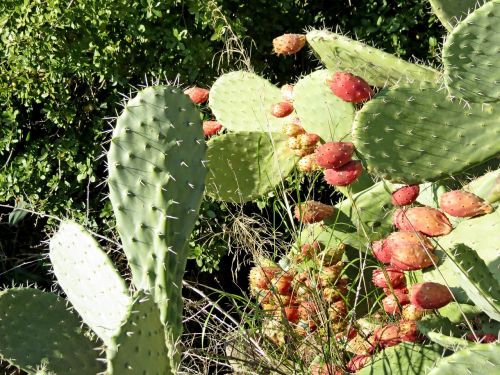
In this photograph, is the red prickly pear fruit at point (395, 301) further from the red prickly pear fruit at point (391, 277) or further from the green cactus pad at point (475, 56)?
the green cactus pad at point (475, 56)

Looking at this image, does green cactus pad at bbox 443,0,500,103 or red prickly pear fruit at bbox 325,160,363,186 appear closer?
green cactus pad at bbox 443,0,500,103

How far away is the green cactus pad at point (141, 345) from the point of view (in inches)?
63.6

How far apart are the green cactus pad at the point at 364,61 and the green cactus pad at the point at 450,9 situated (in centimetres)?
16

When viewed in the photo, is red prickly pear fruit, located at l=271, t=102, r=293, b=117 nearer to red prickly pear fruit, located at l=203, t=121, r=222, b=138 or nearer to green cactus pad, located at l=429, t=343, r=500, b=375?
red prickly pear fruit, located at l=203, t=121, r=222, b=138

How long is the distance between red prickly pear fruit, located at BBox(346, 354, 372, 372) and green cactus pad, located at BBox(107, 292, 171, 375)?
435mm

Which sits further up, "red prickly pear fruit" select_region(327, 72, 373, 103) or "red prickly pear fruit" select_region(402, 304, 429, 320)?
"red prickly pear fruit" select_region(327, 72, 373, 103)

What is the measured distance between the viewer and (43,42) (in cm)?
352

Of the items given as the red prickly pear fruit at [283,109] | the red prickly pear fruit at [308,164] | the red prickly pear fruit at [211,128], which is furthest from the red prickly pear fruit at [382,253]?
the red prickly pear fruit at [211,128]

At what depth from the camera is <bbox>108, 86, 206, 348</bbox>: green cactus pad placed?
6.25ft

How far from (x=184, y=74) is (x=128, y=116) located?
1.75 m

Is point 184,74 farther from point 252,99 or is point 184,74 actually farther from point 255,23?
point 252,99

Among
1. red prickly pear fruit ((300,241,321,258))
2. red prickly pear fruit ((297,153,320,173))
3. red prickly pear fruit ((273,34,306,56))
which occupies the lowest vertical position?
red prickly pear fruit ((300,241,321,258))

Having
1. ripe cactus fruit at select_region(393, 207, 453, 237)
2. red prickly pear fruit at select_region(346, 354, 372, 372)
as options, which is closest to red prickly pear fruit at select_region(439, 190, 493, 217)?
ripe cactus fruit at select_region(393, 207, 453, 237)

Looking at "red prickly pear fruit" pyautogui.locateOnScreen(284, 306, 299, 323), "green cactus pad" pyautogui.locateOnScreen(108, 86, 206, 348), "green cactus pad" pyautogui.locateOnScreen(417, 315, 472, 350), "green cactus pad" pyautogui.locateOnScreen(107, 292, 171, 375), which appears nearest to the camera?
"green cactus pad" pyautogui.locateOnScreen(107, 292, 171, 375)
